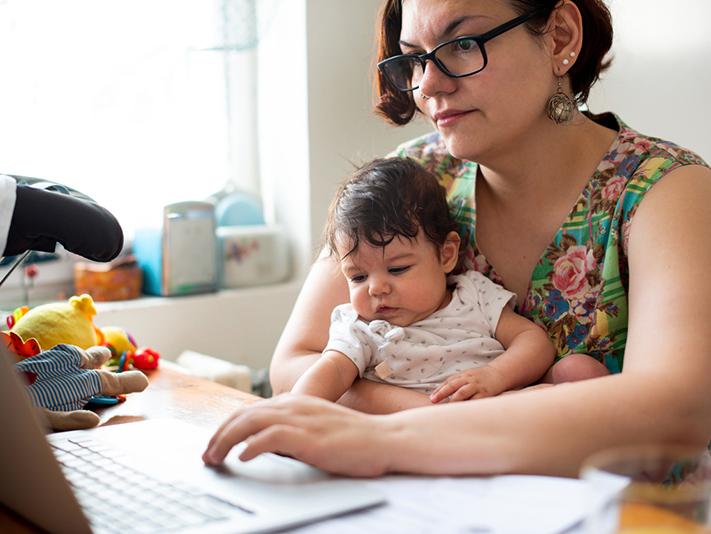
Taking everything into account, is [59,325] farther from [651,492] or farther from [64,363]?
[651,492]

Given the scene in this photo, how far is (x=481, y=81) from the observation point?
1.34m

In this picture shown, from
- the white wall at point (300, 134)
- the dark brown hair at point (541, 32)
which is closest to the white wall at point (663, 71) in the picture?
the dark brown hair at point (541, 32)

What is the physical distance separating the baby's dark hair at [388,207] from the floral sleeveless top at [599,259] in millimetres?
164

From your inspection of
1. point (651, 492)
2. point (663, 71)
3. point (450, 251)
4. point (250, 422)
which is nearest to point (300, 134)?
point (663, 71)

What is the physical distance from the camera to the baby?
136 centimetres

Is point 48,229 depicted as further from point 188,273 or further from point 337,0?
point 337,0

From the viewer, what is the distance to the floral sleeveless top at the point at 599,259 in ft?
4.48

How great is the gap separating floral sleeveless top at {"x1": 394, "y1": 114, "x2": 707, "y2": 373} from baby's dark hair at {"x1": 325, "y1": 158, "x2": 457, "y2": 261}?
0.54 feet

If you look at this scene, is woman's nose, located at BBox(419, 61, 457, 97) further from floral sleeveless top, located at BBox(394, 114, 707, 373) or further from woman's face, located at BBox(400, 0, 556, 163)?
floral sleeveless top, located at BBox(394, 114, 707, 373)

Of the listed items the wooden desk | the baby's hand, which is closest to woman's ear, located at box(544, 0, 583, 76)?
the baby's hand

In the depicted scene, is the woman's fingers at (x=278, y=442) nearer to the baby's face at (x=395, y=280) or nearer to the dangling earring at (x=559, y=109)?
the baby's face at (x=395, y=280)

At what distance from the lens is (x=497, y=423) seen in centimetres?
95

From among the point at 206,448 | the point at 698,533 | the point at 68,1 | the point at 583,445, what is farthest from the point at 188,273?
the point at 698,533

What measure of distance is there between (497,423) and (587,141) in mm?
678
